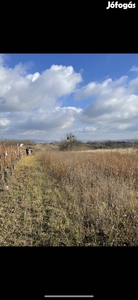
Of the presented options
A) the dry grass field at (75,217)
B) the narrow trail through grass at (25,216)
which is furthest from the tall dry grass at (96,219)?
the narrow trail through grass at (25,216)

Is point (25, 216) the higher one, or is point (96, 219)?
point (96, 219)

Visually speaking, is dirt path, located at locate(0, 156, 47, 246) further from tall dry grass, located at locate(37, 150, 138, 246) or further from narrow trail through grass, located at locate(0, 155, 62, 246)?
tall dry grass, located at locate(37, 150, 138, 246)

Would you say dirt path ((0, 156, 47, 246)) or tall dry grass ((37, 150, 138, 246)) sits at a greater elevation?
tall dry grass ((37, 150, 138, 246))

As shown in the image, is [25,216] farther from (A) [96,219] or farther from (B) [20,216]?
(A) [96,219]

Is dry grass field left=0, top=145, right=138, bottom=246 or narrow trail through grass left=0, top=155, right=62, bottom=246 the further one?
narrow trail through grass left=0, top=155, right=62, bottom=246

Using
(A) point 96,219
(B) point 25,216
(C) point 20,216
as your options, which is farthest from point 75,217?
(C) point 20,216

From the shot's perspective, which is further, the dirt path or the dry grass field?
the dirt path

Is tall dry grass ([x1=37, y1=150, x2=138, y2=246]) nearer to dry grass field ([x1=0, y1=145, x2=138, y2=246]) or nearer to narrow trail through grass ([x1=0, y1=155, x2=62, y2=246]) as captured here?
dry grass field ([x1=0, y1=145, x2=138, y2=246])

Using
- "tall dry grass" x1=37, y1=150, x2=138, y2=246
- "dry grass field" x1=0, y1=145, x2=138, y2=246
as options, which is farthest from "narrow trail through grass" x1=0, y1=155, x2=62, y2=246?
"tall dry grass" x1=37, y1=150, x2=138, y2=246

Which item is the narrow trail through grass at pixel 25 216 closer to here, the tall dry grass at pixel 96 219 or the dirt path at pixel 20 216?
the dirt path at pixel 20 216

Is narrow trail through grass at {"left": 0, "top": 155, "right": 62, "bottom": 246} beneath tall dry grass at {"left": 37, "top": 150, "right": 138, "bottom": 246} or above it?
beneath
